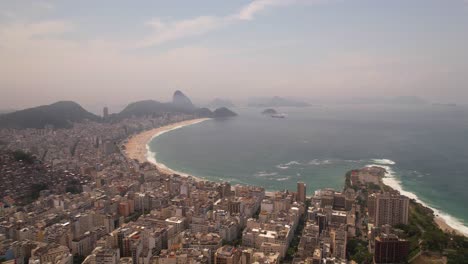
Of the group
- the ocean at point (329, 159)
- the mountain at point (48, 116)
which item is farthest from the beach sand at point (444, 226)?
the mountain at point (48, 116)

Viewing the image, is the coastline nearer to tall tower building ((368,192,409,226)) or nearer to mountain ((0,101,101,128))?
tall tower building ((368,192,409,226))

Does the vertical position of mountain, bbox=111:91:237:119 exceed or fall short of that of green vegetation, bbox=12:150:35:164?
it exceeds it

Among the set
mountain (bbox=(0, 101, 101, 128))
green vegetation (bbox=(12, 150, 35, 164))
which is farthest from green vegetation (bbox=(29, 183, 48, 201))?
mountain (bbox=(0, 101, 101, 128))

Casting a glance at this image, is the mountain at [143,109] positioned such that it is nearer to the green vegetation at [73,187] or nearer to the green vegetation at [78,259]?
the green vegetation at [73,187]

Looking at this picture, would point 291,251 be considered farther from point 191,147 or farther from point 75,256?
point 191,147

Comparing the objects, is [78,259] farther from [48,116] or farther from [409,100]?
[409,100]

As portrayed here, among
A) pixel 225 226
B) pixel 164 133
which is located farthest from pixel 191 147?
pixel 225 226
